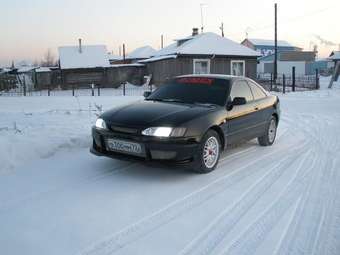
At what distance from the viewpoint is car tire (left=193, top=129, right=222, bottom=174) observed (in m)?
5.71

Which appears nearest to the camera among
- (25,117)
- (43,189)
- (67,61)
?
(43,189)

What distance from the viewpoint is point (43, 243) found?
3.62 metres

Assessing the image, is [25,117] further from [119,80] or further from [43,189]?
[119,80]

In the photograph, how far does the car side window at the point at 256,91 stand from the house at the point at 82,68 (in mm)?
29777

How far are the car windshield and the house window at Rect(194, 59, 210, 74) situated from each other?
23.8 meters

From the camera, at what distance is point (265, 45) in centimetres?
7831

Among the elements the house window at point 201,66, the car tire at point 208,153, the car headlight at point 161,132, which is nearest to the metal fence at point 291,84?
the house window at point 201,66

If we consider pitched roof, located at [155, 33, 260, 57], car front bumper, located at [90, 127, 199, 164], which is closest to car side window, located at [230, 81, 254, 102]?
car front bumper, located at [90, 127, 199, 164]

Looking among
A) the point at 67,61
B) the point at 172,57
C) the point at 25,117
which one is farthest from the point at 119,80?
the point at 25,117

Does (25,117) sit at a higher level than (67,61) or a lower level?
lower

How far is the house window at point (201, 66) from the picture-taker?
3089 cm

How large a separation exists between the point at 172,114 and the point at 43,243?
2.70m

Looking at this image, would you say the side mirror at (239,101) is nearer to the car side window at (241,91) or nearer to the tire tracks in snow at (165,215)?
the car side window at (241,91)

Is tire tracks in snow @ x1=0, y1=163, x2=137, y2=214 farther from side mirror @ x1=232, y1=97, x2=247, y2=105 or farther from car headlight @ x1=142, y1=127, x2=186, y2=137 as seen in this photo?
side mirror @ x1=232, y1=97, x2=247, y2=105
